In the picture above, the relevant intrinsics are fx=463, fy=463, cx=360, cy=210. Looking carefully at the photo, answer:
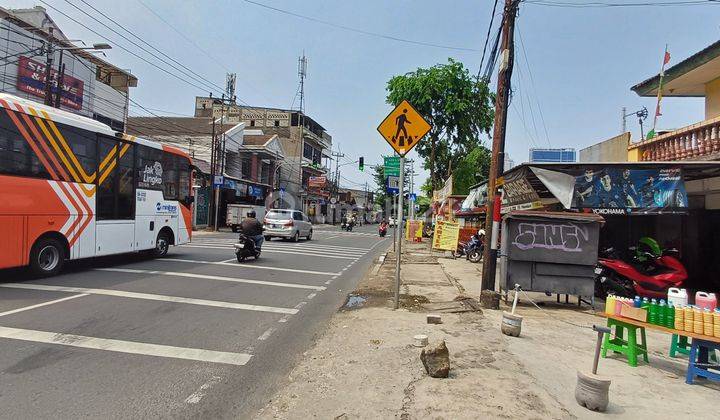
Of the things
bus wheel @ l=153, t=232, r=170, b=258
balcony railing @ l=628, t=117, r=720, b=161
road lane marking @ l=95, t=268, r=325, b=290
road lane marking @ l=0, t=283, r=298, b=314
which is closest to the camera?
road lane marking @ l=0, t=283, r=298, b=314

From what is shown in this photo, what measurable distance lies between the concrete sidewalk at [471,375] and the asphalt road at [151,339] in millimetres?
449

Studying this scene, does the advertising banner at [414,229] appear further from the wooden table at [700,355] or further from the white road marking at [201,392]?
the white road marking at [201,392]

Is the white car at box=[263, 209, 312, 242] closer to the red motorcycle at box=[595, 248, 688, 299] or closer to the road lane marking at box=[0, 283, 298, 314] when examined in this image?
the road lane marking at box=[0, 283, 298, 314]

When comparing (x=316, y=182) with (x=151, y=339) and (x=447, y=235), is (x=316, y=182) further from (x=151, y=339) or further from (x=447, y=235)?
(x=151, y=339)

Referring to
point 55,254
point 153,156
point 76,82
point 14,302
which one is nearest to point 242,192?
point 76,82

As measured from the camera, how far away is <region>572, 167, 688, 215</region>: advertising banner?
9562mm

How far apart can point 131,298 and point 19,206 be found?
3212 millimetres

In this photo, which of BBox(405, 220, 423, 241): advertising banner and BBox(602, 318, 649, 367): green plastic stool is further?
BBox(405, 220, 423, 241): advertising banner

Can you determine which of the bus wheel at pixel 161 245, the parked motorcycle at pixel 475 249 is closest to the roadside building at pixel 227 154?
the bus wheel at pixel 161 245

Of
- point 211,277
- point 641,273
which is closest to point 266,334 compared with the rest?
point 211,277

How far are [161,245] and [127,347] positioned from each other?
30.3 ft

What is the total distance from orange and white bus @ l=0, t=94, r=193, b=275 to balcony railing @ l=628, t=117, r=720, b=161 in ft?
43.5

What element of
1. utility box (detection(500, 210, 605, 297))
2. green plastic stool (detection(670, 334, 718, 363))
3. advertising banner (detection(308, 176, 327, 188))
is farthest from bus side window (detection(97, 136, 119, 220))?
advertising banner (detection(308, 176, 327, 188))

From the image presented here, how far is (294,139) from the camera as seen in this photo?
57.3 m
